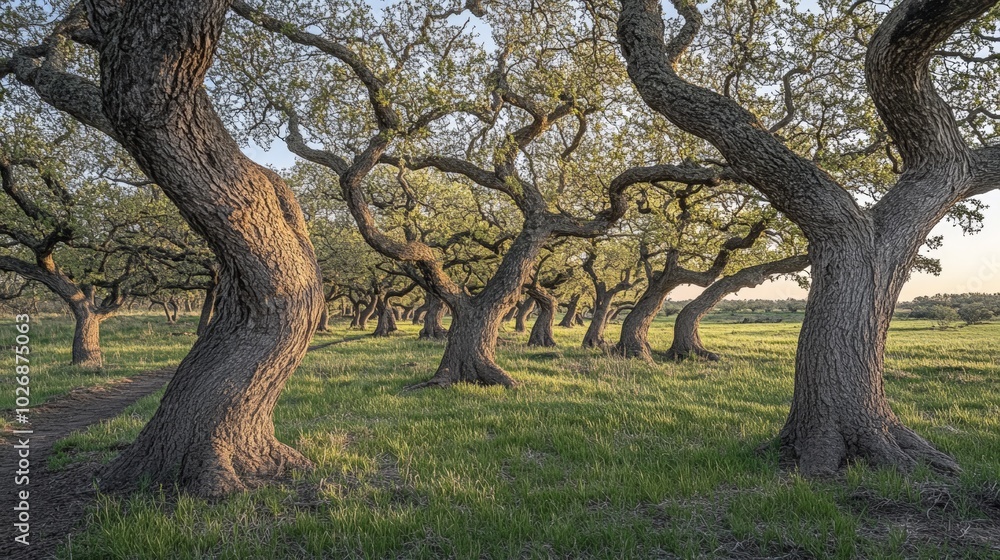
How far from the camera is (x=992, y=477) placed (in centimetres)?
500

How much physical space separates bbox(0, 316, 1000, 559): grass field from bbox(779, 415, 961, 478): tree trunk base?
28 cm

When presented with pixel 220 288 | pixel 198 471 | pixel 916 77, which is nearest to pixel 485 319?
pixel 220 288

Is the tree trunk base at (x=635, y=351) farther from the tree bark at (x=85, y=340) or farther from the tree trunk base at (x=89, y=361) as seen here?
the tree bark at (x=85, y=340)

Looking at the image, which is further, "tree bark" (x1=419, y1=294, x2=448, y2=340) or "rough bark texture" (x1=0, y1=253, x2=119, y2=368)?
"tree bark" (x1=419, y1=294, x2=448, y2=340)

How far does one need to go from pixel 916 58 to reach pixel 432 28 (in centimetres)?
965

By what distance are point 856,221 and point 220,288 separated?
8.14m

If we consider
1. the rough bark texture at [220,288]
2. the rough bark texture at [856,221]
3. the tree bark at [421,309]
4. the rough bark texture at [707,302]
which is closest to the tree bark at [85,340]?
the rough bark texture at [220,288]

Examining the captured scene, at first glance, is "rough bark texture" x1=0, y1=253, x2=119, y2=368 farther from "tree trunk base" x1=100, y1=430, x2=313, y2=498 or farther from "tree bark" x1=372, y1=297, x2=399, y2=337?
"tree bark" x1=372, y1=297, x2=399, y2=337

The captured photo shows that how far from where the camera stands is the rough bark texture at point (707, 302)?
64.3ft

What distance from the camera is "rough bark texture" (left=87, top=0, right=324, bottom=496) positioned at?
4.39 meters

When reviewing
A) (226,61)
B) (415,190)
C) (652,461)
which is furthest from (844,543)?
(415,190)

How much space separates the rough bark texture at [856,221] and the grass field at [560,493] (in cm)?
66

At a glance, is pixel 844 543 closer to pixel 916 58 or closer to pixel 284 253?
pixel 916 58

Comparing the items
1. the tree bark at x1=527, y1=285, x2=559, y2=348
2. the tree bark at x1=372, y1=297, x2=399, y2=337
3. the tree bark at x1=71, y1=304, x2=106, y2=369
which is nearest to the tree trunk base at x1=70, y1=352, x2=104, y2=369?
the tree bark at x1=71, y1=304, x2=106, y2=369
